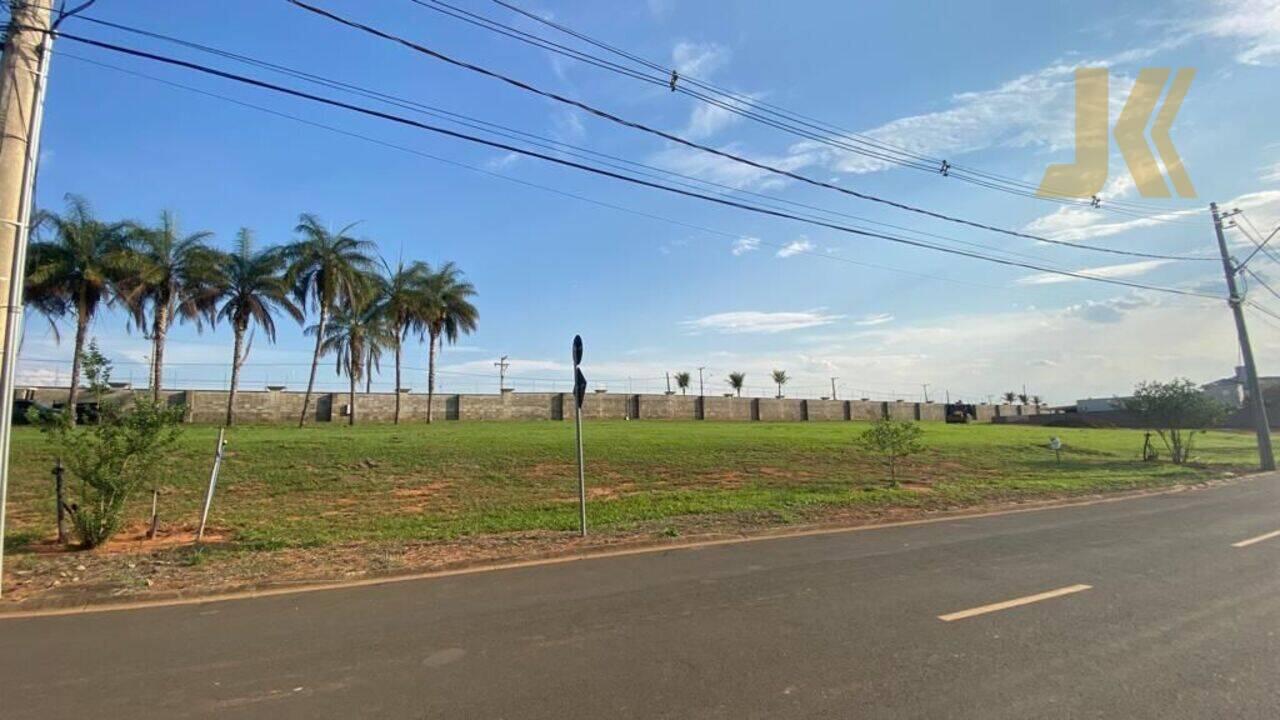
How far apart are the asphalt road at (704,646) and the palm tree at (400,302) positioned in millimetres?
40576

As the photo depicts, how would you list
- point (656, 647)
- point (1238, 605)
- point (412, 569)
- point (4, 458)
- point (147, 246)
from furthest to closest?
point (147, 246) → point (412, 569) → point (4, 458) → point (1238, 605) → point (656, 647)

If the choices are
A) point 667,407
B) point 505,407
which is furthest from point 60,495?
point 667,407

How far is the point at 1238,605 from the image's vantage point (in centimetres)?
637

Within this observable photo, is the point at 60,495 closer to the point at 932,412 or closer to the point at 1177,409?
the point at 1177,409

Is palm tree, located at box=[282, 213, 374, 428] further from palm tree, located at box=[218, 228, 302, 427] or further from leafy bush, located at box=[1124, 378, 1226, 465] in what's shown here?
leafy bush, located at box=[1124, 378, 1226, 465]

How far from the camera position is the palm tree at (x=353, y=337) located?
43.0 meters

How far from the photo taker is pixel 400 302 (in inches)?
1804

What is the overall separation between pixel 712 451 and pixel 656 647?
70.4ft

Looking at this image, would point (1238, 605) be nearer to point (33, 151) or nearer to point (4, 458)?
point (4, 458)

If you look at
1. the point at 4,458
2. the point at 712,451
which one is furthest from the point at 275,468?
the point at 712,451

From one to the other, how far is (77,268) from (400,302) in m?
17.1

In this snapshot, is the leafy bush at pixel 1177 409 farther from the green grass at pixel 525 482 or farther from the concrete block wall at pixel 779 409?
the concrete block wall at pixel 779 409

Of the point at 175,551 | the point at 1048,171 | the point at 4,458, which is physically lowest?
the point at 175,551

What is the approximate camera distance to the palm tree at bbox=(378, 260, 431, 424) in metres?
45.5
